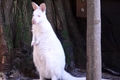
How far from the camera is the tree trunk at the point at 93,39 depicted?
375 centimetres

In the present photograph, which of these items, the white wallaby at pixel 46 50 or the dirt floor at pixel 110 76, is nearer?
the white wallaby at pixel 46 50

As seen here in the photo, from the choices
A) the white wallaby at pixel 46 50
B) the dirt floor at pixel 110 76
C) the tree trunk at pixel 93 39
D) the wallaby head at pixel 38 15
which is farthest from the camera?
the dirt floor at pixel 110 76

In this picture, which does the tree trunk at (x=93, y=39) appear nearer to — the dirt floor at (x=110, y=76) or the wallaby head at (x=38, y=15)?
the wallaby head at (x=38, y=15)

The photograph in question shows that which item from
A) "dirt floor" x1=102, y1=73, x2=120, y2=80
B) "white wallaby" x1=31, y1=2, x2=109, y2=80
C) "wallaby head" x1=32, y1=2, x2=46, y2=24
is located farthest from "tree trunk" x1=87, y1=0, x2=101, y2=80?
"dirt floor" x1=102, y1=73, x2=120, y2=80

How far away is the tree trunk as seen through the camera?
3752mm

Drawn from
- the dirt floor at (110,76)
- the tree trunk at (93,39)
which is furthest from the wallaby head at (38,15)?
the dirt floor at (110,76)

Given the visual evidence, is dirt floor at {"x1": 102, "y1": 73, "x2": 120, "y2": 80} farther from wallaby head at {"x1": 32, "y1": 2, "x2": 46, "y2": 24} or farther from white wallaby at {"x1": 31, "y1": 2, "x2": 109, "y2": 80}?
wallaby head at {"x1": 32, "y1": 2, "x2": 46, "y2": 24}

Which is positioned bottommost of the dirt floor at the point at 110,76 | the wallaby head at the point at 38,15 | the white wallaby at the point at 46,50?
the dirt floor at the point at 110,76

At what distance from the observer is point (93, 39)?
3.80 meters

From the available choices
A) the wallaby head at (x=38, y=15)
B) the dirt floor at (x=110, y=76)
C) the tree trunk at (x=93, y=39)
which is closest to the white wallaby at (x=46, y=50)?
the wallaby head at (x=38, y=15)

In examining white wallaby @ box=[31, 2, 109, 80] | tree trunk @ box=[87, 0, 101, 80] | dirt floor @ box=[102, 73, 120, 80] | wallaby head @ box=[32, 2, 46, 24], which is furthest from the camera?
dirt floor @ box=[102, 73, 120, 80]

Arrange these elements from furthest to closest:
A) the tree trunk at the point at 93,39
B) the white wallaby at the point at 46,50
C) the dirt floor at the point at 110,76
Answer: the dirt floor at the point at 110,76 → the white wallaby at the point at 46,50 → the tree trunk at the point at 93,39

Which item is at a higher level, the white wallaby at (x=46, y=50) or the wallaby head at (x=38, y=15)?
the wallaby head at (x=38, y=15)

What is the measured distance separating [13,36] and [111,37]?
74.5 inches
